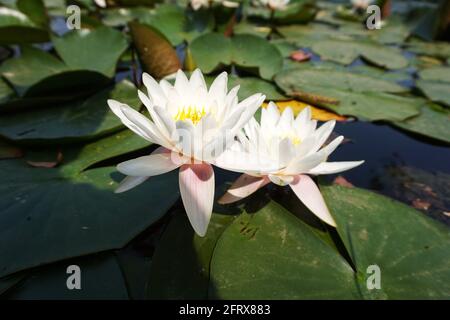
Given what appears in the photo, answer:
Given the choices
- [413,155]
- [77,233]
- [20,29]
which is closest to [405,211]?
[413,155]

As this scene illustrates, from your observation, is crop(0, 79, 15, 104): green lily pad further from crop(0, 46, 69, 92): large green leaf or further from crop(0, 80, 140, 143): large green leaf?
crop(0, 80, 140, 143): large green leaf

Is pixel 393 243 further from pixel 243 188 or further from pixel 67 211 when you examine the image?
pixel 67 211

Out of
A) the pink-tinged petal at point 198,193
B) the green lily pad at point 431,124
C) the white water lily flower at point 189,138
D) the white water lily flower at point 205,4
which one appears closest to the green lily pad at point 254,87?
the green lily pad at point 431,124

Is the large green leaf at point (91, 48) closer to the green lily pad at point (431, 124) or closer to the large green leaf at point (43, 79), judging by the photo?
the large green leaf at point (43, 79)

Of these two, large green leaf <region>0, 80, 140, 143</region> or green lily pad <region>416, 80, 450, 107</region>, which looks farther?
green lily pad <region>416, 80, 450, 107</region>

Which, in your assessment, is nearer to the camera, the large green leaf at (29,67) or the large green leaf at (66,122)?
the large green leaf at (66,122)

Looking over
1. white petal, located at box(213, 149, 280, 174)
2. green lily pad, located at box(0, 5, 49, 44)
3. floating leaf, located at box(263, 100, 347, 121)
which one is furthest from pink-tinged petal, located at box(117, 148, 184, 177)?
green lily pad, located at box(0, 5, 49, 44)

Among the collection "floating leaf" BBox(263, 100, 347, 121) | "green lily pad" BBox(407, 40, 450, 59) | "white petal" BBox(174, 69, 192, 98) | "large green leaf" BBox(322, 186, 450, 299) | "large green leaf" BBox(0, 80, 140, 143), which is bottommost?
"large green leaf" BBox(322, 186, 450, 299)
